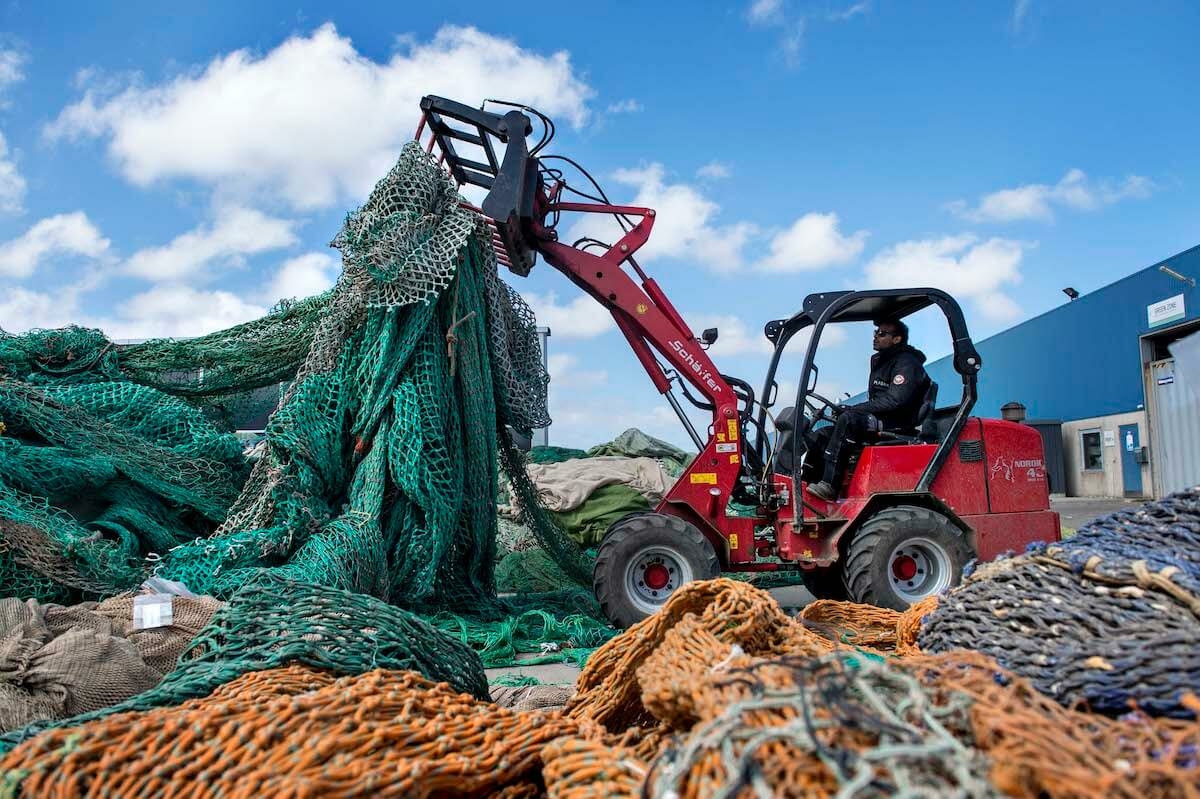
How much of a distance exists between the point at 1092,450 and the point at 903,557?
58.1 feet

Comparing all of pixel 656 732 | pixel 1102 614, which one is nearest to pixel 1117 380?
pixel 1102 614

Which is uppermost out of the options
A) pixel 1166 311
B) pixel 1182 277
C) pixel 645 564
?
pixel 1182 277

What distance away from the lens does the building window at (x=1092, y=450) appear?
20.2m

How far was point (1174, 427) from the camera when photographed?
14680 millimetres

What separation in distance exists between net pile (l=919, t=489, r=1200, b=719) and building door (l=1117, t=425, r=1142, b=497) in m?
18.5

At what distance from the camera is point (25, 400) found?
5312mm

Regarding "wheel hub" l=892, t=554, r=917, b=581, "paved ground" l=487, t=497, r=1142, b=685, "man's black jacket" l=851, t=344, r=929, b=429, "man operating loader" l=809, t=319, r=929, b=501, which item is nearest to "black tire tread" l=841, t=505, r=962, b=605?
"wheel hub" l=892, t=554, r=917, b=581

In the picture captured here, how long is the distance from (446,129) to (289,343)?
2109 mm

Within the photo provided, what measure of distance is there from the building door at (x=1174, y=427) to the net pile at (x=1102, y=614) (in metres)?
14.3

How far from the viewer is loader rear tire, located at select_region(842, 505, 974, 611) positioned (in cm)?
572

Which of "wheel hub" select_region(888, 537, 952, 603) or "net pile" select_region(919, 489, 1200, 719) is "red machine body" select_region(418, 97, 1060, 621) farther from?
"net pile" select_region(919, 489, 1200, 719)

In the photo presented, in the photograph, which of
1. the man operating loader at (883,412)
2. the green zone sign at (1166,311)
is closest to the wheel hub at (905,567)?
the man operating loader at (883,412)

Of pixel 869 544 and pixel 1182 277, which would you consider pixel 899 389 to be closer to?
pixel 869 544

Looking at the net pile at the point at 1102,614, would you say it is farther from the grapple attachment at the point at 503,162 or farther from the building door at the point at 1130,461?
the building door at the point at 1130,461
